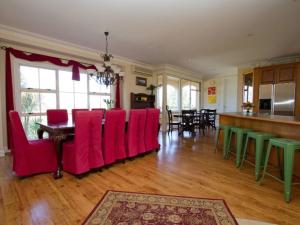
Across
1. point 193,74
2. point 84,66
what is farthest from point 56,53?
point 193,74

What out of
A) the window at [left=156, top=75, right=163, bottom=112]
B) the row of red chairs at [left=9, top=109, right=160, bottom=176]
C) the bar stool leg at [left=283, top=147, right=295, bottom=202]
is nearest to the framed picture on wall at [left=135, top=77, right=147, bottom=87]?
the window at [left=156, top=75, right=163, bottom=112]

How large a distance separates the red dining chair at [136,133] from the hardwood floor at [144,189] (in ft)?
0.87

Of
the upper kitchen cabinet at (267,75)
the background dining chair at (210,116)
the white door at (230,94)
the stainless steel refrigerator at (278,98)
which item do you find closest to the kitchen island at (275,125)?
the stainless steel refrigerator at (278,98)

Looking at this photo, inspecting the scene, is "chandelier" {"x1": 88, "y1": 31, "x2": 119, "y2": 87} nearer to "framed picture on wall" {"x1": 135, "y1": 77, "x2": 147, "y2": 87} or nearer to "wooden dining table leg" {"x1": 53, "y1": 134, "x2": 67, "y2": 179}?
"wooden dining table leg" {"x1": 53, "y1": 134, "x2": 67, "y2": 179}

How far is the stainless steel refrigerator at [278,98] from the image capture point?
5.03 meters

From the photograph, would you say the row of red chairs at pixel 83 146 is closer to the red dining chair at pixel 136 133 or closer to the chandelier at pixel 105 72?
the red dining chair at pixel 136 133

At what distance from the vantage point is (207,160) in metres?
3.38

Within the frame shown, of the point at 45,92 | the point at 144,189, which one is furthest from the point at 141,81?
the point at 144,189

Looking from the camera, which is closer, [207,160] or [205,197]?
[205,197]

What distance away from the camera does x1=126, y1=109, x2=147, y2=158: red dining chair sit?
3.25m

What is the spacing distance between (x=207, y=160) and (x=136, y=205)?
2.02 meters

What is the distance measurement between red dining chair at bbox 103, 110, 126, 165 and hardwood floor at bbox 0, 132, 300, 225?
7.8 inches

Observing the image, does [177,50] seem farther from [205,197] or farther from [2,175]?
[2,175]

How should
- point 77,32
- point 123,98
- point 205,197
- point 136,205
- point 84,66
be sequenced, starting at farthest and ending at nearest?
point 123,98 → point 84,66 → point 77,32 → point 205,197 → point 136,205
